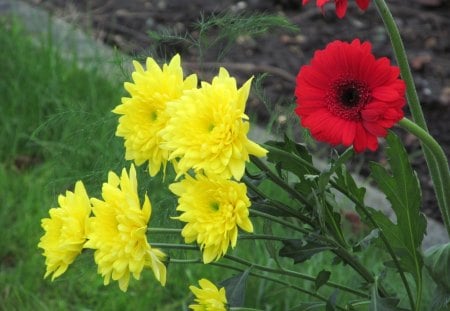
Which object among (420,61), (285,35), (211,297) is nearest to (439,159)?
(211,297)

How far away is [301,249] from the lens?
190 centimetres

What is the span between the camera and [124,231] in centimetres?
166

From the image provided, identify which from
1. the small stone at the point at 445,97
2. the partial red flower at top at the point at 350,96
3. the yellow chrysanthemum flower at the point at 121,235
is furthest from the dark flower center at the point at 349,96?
the small stone at the point at 445,97

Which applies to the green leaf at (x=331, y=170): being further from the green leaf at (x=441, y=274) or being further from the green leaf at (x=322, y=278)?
the green leaf at (x=441, y=274)

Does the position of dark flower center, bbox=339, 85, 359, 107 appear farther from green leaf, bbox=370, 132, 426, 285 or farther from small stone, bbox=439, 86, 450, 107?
small stone, bbox=439, 86, 450, 107

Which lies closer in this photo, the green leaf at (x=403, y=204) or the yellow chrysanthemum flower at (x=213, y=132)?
the yellow chrysanthemum flower at (x=213, y=132)

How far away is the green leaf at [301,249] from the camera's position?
1.89 m

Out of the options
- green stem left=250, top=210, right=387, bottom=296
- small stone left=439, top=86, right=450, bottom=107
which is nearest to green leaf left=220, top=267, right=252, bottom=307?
green stem left=250, top=210, right=387, bottom=296

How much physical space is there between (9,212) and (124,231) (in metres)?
1.78

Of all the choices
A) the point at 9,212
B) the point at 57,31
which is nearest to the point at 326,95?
the point at 9,212

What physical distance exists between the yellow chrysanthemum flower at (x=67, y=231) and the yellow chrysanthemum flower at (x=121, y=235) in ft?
0.14

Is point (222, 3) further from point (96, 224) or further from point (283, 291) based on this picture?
point (96, 224)

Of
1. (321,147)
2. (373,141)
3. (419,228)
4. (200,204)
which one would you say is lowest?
(321,147)

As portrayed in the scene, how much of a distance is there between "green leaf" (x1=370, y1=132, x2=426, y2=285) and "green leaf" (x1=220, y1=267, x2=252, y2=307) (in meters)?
0.26
